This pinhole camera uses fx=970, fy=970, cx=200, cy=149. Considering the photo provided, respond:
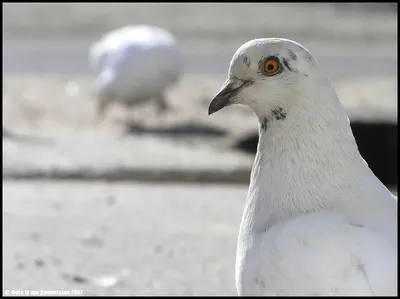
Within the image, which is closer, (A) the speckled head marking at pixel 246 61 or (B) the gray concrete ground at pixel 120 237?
(A) the speckled head marking at pixel 246 61

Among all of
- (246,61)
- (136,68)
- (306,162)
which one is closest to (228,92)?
(246,61)

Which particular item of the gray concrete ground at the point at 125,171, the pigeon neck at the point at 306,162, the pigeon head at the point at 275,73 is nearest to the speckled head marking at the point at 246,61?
the pigeon head at the point at 275,73

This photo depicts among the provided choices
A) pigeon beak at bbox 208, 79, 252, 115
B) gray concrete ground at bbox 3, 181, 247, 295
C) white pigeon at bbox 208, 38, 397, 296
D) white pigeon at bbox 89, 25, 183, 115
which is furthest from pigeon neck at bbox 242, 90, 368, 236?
white pigeon at bbox 89, 25, 183, 115

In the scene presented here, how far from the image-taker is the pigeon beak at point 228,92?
295 cm

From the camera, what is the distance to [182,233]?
19.5 ft

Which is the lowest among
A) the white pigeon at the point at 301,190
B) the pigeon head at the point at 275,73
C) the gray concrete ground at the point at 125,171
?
the gray concrete ground at the point at 125,171

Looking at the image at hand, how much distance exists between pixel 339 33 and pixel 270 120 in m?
18.4

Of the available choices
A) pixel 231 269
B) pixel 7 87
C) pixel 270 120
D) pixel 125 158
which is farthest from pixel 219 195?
pixel 7 87

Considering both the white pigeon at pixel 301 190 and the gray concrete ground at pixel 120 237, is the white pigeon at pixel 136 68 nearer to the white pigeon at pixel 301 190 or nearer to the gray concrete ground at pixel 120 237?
the gray concrete ground at pixel 120 237

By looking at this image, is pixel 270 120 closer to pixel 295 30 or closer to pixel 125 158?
pixel 125 158

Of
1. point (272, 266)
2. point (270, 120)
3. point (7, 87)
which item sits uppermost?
point (270, 120)

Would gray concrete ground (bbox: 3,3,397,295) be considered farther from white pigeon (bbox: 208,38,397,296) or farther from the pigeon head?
the pigeon head

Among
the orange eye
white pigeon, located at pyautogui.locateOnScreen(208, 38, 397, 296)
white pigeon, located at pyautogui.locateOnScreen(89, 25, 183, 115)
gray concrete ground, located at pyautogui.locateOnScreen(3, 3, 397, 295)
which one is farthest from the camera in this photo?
white pigeon, located at pyautogui.locateOnScreen(89, 25, 183, 115)

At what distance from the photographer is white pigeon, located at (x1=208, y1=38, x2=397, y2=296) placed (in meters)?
2.76
